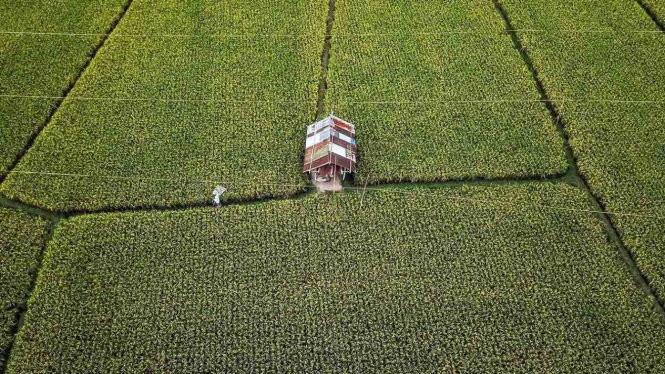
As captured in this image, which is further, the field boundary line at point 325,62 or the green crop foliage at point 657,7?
the green crop foliage at point 657,7

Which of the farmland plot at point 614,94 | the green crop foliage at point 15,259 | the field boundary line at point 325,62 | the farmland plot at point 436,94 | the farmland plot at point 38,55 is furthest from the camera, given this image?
the field boundary line at point 325,62

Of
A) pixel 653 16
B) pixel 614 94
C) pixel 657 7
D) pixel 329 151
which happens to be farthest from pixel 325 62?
pixel 657 7

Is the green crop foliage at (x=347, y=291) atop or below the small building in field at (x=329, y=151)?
below

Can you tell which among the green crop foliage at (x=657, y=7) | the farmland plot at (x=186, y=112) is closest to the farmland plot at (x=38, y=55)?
the farmland plot at (x=186, y=112)

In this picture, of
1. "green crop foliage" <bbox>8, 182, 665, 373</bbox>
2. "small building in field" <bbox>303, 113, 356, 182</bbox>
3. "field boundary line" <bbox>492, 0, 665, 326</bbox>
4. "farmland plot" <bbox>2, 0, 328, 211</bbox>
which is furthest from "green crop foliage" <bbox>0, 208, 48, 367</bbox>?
"field boundary line" <bbox>492, 0, 665, 326</bbox>

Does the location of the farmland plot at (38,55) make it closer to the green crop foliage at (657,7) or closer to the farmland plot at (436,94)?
the farmland plot at (436,94)

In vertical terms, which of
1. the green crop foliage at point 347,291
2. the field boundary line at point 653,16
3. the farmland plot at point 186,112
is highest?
the field boundary line at point 653,16
